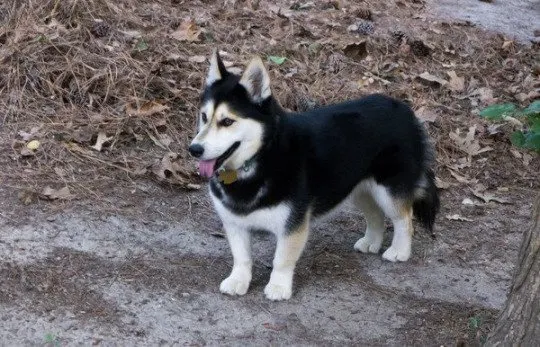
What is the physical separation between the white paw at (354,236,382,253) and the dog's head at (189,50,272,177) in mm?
1311

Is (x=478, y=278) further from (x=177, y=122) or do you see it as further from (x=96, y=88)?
(x=96, y=88)

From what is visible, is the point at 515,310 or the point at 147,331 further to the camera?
the point at 147,331

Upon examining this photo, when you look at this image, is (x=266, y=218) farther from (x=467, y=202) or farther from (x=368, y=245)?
(x=467, y=202)

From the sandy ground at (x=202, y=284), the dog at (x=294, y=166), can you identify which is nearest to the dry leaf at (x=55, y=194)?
the sandy ground at (x=202, y=284)

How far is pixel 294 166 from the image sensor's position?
4324 millimetres

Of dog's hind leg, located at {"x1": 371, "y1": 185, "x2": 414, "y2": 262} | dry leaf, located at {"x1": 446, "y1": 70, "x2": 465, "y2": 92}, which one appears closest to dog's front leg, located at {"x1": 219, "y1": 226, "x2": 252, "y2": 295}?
dog's hind leg, located at {"x1": 371, "y1": 185, "x2": 414, "y2": 262}

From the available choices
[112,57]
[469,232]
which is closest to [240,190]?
[469,232]

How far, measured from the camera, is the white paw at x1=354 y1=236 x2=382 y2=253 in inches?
202

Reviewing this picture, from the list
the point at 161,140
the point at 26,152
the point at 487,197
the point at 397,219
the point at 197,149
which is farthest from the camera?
the point at 487,197

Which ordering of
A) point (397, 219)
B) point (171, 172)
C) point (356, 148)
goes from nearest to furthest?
point (356, 148) → point (397, 219) → point (171, 172)

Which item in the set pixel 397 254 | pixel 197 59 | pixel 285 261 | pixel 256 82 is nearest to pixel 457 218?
pixel 397 254

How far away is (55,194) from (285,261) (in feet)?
5.41

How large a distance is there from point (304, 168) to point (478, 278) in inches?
54.0

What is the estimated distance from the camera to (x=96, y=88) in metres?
6.19
